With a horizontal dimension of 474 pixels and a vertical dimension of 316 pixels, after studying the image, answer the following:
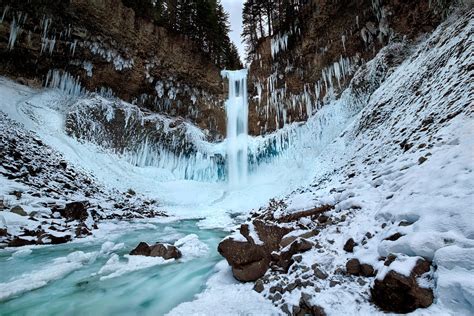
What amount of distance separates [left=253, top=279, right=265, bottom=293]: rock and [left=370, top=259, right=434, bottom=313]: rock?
1600 mm

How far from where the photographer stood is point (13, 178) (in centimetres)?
988

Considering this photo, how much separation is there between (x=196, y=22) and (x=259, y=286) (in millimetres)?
27292

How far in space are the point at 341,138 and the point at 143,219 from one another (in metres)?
11.4

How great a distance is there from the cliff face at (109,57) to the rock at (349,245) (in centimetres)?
2258

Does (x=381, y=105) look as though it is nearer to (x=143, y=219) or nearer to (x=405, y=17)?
(x=405, y=17)

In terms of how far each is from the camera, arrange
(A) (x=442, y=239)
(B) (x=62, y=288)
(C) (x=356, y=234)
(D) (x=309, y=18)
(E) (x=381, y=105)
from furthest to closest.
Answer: (D) (x=309, y=18) < (E) (x=381, y=105) < (B) (x=62, y=288) < (C) (x=356, y=234) < (A) (x=442, y=239)

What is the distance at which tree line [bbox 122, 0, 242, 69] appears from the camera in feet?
79.7

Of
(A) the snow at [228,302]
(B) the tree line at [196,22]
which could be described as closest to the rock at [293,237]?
(A) the snow at [228,302]

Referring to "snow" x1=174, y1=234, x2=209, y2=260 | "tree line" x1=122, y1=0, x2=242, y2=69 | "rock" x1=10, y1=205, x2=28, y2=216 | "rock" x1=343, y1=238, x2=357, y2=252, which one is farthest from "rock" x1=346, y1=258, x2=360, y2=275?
"tree line" x1=122, y1=0, x2=242, y2=69

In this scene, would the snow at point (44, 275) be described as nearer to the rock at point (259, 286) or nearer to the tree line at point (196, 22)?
the rock at point (259, 286)

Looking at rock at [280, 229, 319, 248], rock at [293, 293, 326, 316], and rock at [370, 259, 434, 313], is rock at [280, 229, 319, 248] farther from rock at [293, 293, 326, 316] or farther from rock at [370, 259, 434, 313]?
rock at [370, 259, 434, 313]

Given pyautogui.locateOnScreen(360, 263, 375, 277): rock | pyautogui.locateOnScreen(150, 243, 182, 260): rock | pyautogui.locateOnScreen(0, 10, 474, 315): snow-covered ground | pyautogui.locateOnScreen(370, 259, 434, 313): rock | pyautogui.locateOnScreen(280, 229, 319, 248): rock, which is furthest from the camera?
pyautogui.locateOnScreen(150, 243, 182, 260): rock

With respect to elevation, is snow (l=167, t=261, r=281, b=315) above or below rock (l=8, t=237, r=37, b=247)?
below

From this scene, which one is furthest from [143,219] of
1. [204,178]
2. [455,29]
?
Answer: [455,29]
